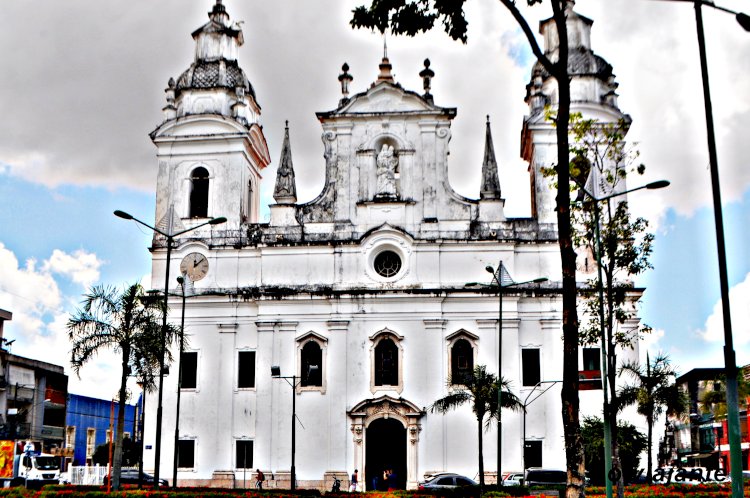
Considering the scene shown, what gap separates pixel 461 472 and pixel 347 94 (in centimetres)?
1762

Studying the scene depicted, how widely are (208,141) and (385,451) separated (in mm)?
16151

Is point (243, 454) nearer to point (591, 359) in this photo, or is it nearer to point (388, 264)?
point (388, 264)

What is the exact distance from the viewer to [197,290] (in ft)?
135

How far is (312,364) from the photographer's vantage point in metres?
39.9

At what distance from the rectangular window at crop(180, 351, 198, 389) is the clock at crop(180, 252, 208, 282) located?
11.0 ft

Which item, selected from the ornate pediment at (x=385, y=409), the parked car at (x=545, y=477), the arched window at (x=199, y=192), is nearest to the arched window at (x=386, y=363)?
the ornate pediment at (x=385, y=409)

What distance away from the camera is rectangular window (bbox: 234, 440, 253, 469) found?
3906 cm

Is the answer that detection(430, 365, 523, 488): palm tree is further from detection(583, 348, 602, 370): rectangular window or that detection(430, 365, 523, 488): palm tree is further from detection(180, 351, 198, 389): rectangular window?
detection(180, 351, 198, 389): rectangular window

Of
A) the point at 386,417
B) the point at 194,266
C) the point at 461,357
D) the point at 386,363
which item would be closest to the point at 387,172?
the point at 386,363

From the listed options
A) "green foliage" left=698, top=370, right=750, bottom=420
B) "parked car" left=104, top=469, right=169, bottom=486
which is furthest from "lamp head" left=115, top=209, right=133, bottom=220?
"green foliage" left=698, top=370, right=750, bottom=420

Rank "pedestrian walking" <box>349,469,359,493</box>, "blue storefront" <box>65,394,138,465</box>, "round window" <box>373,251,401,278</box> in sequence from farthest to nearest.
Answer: "blue storefront" <box>65,394,138,465</box>
"round window" <box>373,251,401,278</box>
"pedestrian walking" <box>349,469,359,493</box>

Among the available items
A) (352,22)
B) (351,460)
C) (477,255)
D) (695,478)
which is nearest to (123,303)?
(352,22)

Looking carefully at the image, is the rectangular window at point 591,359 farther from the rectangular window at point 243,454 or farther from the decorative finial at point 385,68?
the decorative finial at point 385,68

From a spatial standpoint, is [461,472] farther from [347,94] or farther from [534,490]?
[347,94]
